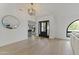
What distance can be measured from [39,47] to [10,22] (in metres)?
0.84

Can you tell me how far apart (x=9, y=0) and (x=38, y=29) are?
90cm

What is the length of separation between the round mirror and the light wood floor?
40 centimetres

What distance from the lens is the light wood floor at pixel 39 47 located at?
304cm

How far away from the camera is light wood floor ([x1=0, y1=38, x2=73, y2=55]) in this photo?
304cm

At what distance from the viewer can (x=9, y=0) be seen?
9.74ft

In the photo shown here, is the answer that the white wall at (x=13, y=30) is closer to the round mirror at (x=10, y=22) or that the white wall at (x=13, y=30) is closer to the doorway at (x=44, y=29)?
the round mirror at (x=10, y=22)

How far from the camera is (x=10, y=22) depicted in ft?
10.7

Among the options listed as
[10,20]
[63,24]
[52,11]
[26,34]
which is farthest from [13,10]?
[63,24]

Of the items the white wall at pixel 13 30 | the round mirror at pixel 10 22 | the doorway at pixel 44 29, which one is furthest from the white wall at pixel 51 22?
the round mirror at pixel 10 22

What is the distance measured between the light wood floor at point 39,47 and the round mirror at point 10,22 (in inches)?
15.9

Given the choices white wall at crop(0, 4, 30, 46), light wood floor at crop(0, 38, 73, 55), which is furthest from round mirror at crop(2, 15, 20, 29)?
light wood floor at crop(0, 38, 73, 55)

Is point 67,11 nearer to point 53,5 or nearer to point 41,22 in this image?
point 53,5

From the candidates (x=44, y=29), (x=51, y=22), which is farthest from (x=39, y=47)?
(x=51, y=22)

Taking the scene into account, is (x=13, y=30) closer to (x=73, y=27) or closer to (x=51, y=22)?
(x=51, y=22)
